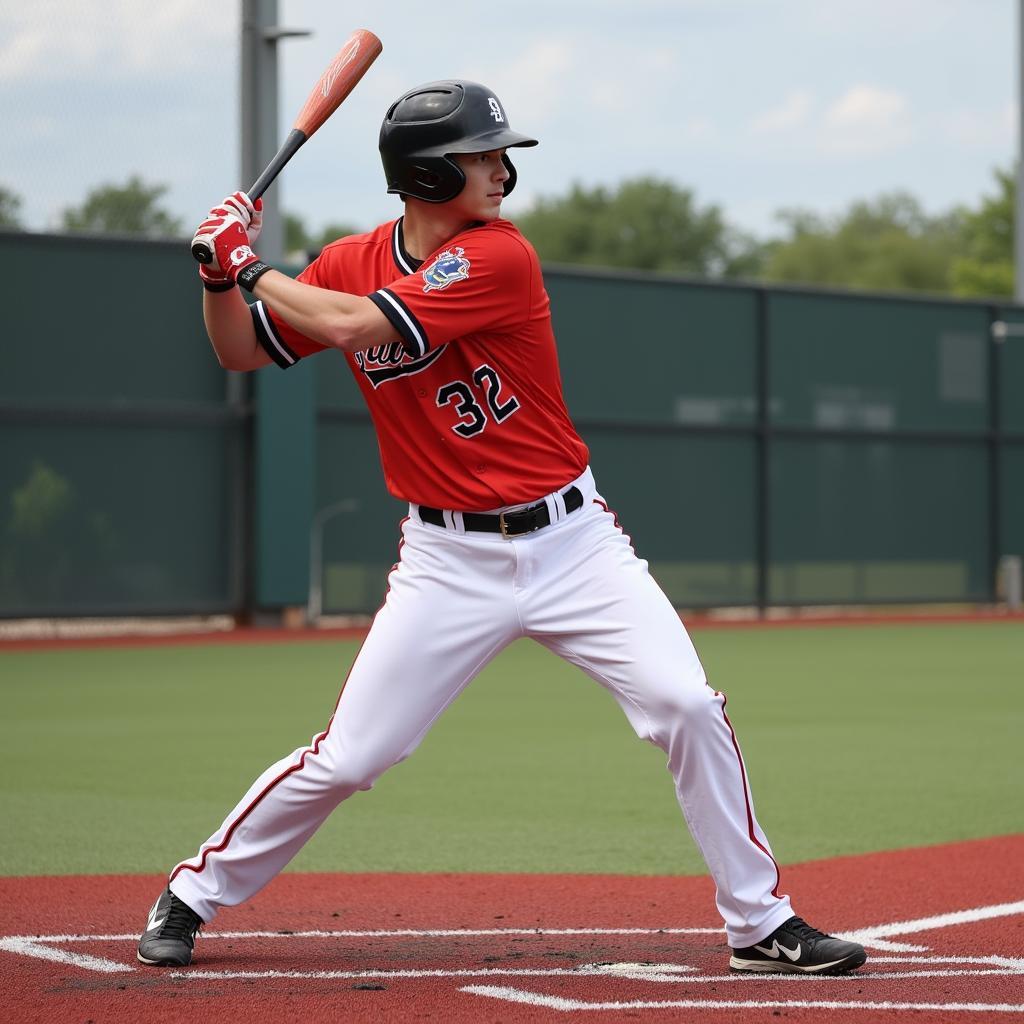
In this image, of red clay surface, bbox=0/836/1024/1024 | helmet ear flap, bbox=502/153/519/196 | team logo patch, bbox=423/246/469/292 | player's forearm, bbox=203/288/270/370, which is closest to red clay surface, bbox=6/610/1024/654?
red clay surface, bbox=0/836/1024/1024

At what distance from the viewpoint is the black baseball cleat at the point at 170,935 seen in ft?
14.5

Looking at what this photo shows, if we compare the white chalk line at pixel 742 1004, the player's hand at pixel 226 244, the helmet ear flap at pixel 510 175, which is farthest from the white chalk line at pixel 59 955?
the helmet ear flap at pixel 510 175

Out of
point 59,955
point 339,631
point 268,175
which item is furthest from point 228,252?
point 339,631

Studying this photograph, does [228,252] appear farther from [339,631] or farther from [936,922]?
[339,631]

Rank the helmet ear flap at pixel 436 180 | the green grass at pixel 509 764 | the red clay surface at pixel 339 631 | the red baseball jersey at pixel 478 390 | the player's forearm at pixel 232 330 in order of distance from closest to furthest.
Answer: the red baseball jersey at pixel 478 390 → the helmet ear flap at pixel 436 180 → the player's forearm at pixel 232 330 → the green grass at pixel 509 764 → the red clay surface at pixel 339 631

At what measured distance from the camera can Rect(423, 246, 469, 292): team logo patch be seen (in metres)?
4.32

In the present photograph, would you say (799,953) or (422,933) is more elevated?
(799,953)

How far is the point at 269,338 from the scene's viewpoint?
4.73 metres

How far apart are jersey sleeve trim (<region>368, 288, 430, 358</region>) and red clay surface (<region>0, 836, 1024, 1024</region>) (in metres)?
1.56

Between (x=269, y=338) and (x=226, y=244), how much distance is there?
0.36 m

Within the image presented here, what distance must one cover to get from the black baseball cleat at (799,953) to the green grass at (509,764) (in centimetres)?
165

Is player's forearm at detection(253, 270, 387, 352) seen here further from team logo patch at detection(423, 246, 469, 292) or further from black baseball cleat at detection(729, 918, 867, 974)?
black baseball cleat at detection(729, 918, 867, 974)

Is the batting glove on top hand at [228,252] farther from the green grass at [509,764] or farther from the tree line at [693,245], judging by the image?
the tree line at [693,245]

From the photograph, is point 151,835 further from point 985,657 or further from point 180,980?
point 985,657
